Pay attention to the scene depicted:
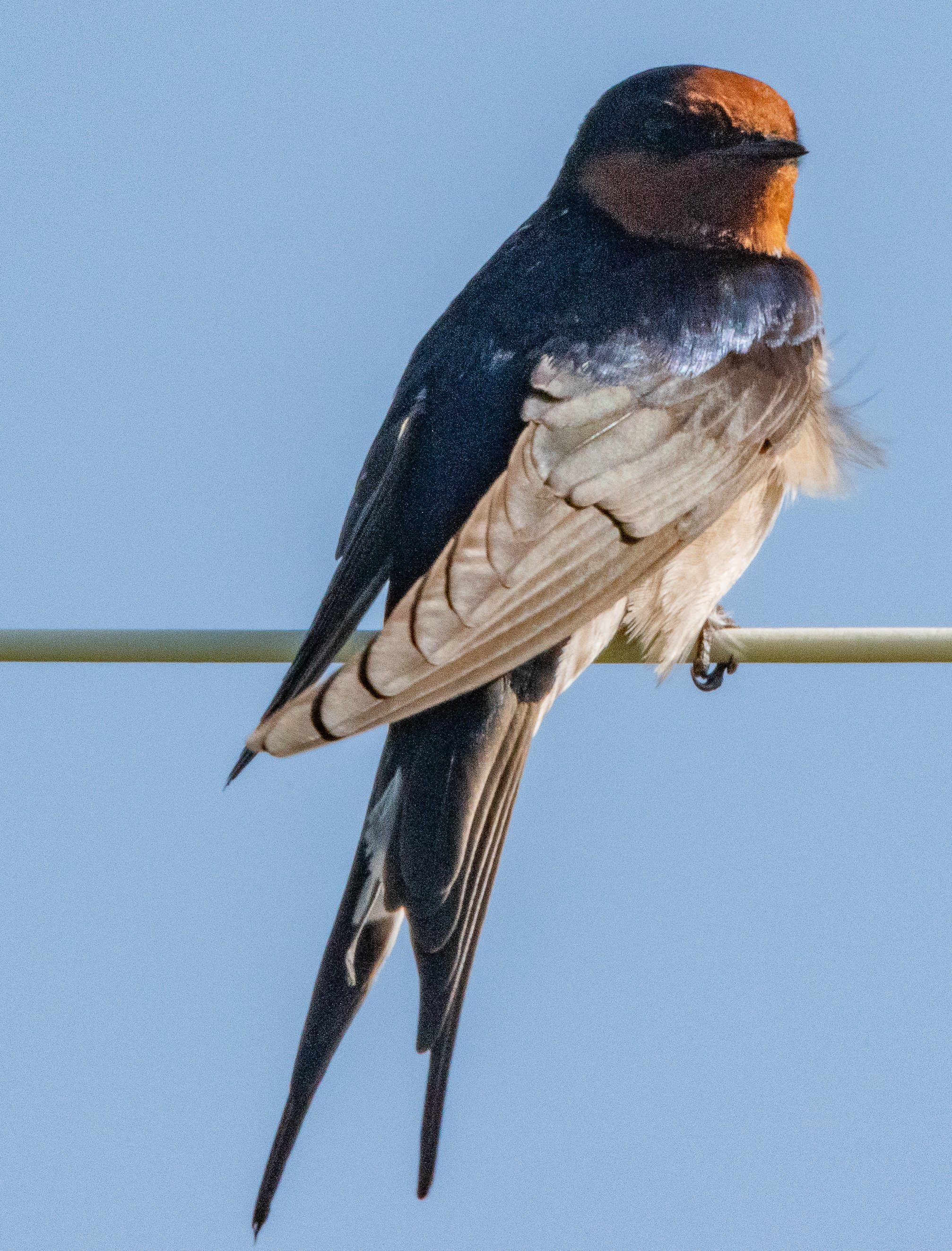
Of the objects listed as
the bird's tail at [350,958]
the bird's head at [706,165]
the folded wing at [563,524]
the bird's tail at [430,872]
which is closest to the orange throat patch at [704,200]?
the bird's head at [706,165]

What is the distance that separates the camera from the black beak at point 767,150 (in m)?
2.65

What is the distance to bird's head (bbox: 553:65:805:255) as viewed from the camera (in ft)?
8.82

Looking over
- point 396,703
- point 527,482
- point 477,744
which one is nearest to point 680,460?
point 527,482

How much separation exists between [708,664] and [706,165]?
2.24 feet

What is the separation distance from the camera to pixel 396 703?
188 centimetres

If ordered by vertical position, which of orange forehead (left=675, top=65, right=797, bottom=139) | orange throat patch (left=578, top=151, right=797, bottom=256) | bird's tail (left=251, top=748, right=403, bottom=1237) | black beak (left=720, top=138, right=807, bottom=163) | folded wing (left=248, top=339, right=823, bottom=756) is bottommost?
bird's tail (left=251, top=748, right=403, bottom=1237)

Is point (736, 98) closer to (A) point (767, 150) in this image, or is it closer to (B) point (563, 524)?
(A) point (767, 150)

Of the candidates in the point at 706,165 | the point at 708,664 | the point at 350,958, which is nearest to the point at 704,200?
the point at 706,165

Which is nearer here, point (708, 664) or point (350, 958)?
point (350, 958)

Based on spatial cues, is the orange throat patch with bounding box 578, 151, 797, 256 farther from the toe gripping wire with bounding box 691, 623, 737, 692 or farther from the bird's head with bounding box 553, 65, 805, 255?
the toe gripping wire with bounding box 691, 623, 737, 692

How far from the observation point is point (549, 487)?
7.02 feet

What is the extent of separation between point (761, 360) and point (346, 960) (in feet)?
3.06

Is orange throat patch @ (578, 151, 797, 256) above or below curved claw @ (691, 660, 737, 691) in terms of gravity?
above

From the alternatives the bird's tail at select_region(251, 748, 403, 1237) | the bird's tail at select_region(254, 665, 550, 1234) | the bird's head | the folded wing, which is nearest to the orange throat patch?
the bird's head
